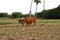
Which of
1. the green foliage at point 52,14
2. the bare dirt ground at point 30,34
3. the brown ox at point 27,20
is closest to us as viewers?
the bare dirt ground at point 30,34

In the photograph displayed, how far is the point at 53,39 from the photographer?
13.8m

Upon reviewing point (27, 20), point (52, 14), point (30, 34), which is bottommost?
point (30, 34)

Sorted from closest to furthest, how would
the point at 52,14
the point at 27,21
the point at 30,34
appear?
the point at 30,34 < the point at 27,21 < the point at 52,14

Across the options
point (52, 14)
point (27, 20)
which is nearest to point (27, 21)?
point (27, 20)

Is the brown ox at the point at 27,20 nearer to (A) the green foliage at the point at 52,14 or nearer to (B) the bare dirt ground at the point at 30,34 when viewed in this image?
(B) the bare dirt ground at the point at 30,34

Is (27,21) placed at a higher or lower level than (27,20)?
lower

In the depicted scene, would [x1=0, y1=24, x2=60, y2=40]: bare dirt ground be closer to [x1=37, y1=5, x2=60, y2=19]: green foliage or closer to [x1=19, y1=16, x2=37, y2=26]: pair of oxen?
[x1=19, y1=16, x2=37, y2=26]: pair of oxen

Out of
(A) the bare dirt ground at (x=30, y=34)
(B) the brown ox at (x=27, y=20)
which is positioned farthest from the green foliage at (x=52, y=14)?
(A) the bare dirt ground at (x=30, y=34)

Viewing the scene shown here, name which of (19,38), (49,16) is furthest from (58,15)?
(19,38)

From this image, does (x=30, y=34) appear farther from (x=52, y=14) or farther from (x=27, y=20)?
(x=52, y=14)

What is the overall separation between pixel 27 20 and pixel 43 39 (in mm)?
15265

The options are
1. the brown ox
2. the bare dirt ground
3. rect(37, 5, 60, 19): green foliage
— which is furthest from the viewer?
rect(37, 5, 60, 19): green foliage

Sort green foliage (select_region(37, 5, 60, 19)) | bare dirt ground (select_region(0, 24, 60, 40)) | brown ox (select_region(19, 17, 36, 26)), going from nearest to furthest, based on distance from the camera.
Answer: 1. bare dirt ground (select_region(0, 24, 60, 40))
2. brown ox (select_region(19, 17, 36, 26))
3. green foliage (select_region(37, 5, 60, 19))

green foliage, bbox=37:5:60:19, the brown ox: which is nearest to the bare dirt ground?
the brown ox
